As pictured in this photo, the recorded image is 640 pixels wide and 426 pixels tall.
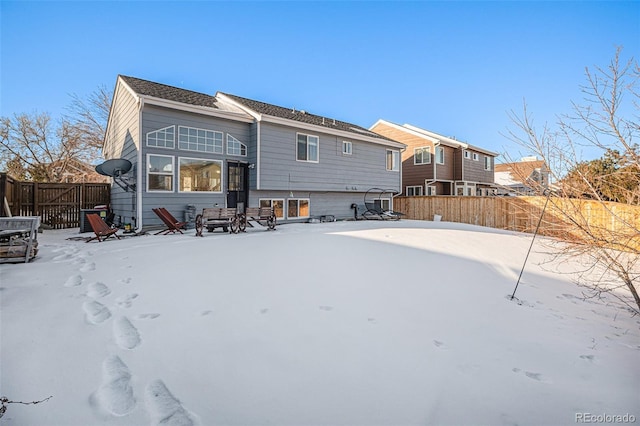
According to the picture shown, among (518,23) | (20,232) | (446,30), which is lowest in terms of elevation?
(20,232)

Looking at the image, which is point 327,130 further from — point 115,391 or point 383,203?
point 115,391

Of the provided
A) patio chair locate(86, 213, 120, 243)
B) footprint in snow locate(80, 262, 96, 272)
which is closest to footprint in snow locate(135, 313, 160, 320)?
footprint in snow locate(80, 262, 96, 272)

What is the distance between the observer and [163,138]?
958cm

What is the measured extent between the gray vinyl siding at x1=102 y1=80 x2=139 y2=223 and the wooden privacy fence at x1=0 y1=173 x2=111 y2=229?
749 millimetres

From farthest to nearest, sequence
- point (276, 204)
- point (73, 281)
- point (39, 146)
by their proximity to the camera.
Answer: point (39, 146), point (276, 204), point (73, 281)

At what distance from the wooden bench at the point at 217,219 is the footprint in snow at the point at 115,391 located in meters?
6.41

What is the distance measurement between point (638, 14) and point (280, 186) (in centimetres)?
999

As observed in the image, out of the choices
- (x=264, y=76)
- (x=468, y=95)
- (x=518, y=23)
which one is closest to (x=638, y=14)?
(x=518, y=23)

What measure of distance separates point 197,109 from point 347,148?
7074mm

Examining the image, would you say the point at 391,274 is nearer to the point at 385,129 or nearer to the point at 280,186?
the point at 280,186

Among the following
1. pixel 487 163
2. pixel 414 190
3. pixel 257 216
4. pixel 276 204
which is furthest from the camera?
pixel 487 163

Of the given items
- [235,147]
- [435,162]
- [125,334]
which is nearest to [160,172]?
[235,147]

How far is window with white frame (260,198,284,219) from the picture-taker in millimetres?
12046

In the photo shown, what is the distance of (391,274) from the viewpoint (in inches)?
169
